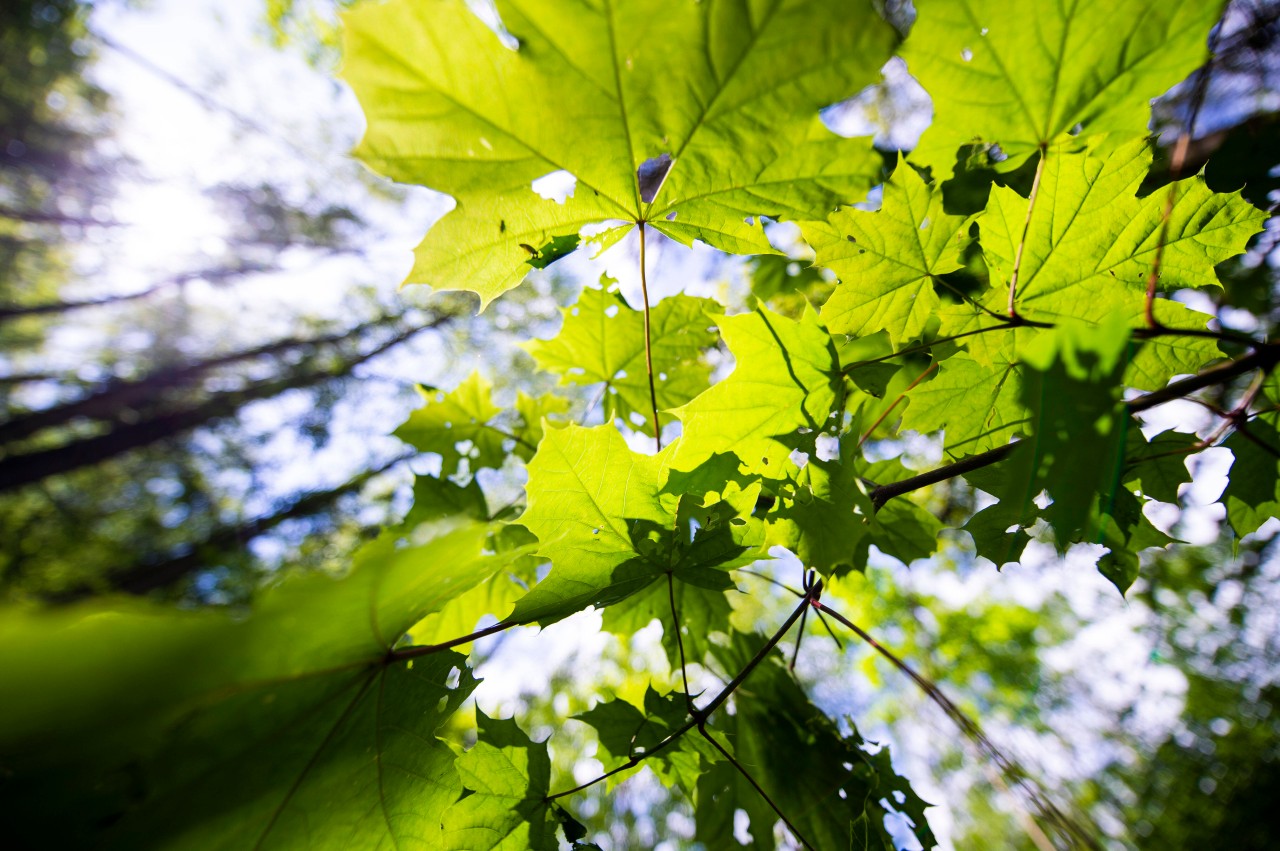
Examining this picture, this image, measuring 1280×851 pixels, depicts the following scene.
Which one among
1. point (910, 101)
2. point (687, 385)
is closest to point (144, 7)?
point (910, 101)

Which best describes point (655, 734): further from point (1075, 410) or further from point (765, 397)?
point (1075, 410)

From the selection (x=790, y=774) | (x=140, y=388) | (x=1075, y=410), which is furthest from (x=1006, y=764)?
(x=140, y=388)

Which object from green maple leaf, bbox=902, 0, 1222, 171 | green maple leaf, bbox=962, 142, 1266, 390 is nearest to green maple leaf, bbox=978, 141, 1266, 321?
green maple leaf, bbox=962, 142, 1266, 390

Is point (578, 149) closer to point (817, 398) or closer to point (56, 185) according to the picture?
point (817, 398)

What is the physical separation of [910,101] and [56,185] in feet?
50.9

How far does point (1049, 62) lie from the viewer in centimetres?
84

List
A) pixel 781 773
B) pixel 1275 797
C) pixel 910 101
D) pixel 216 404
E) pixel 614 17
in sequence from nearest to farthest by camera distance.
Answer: pixel 614 17
pixel 781 773
pixel 910 101
pixel 1275 797
pixel 216 404

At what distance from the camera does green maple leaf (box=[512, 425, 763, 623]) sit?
3.29 ft

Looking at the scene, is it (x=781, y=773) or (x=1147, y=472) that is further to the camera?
(x=781, y=773)

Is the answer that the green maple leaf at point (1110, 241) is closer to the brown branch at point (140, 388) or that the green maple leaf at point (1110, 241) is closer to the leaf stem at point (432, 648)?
the leaf stem at point (432, 648)

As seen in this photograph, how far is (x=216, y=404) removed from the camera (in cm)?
941

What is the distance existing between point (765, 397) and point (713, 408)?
4.6 inches

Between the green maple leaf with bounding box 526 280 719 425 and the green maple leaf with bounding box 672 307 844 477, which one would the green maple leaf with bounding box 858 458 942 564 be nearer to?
the green maple leaf with bounding box 672 307 844 477

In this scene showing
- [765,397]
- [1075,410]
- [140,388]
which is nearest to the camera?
[1075,410]
